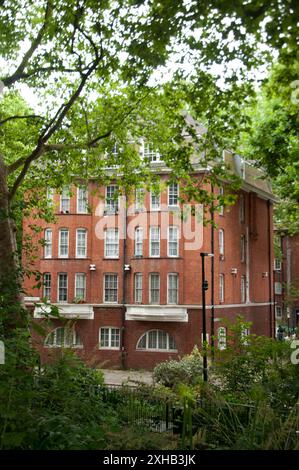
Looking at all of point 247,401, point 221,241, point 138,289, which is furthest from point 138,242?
point 247,401

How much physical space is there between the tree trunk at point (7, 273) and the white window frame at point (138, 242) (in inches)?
669

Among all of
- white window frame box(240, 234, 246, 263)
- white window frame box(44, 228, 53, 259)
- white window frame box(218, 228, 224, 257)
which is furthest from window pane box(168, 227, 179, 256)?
white window frame box(44, 228, 53, 259)

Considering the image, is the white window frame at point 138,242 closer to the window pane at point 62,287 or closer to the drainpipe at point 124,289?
the drainpipe at point 124,289

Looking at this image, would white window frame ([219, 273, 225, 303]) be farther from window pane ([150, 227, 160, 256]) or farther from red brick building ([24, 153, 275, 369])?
Result: window pane ([150, 227, 160, 256])

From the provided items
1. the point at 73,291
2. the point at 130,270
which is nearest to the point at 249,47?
the point at 130,270

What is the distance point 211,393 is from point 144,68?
4.95 metres

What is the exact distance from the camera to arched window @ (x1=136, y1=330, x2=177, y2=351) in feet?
82.9

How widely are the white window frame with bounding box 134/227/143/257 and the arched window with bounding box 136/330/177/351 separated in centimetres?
429

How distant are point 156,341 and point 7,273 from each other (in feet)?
66.3

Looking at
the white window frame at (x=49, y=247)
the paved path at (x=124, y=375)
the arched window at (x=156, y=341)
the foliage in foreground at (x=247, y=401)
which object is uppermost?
the white window frame at (x=49, y=247)

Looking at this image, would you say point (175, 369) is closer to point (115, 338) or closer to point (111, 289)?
point (115, 338)

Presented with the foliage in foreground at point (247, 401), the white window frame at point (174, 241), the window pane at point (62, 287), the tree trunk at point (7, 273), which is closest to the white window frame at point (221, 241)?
the white window frame at point (174, 241)

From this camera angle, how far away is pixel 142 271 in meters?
26.2

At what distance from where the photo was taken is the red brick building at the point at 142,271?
992 inches
